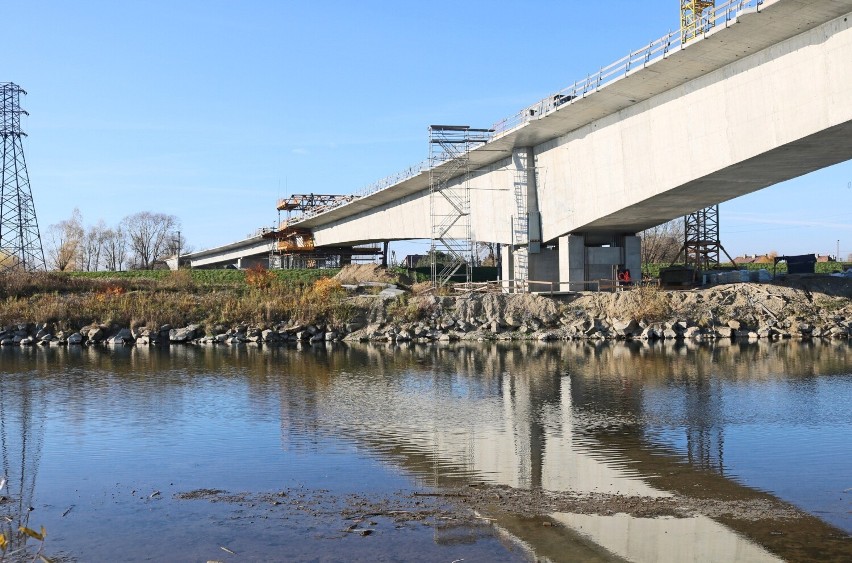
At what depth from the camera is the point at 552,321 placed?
44625mm

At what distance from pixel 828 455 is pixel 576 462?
14.9ft

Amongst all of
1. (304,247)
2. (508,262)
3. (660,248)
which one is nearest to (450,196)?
(508,262)

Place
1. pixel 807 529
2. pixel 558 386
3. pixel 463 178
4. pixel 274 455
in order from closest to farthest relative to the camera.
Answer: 1. pixel 807 529
2. pixel 274 455
3. pixel 558 386
4. pixel 463 178

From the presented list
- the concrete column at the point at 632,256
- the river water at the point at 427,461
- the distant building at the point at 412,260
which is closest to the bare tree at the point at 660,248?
the distant building at the point at 412,260

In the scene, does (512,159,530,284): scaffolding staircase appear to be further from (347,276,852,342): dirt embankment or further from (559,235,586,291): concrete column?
(347,276,852,342): dirt embankment

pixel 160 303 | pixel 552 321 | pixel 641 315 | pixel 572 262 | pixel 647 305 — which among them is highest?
pixel 572 262

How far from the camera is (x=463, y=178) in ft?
183

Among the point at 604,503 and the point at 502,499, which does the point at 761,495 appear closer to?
the point at 604,503

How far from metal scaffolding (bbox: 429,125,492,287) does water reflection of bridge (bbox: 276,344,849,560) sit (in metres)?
19.8

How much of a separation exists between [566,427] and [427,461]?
14.6 ft

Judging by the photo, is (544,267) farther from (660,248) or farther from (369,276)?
(660,248)

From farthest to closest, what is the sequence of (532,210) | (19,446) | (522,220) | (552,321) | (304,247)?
(304,247) < (522,220) < (532,210) < (552,321) < (19,446)

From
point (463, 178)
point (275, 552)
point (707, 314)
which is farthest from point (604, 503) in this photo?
point (463, 178)

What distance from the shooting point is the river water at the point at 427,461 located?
408 inches
